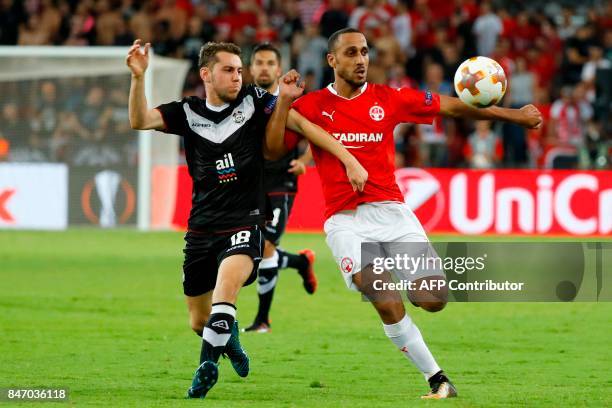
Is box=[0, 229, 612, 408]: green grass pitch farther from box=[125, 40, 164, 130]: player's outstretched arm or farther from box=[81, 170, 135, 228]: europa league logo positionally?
box=[81, 170, 135, 228]: europa league logo

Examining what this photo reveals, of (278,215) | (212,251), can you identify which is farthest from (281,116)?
(278,215)

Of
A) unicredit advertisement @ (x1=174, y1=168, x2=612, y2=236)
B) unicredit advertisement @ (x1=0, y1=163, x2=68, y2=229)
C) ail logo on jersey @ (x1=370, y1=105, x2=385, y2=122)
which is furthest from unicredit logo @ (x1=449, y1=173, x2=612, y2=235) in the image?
ail logo on jersey @ (x1=370, y1=105, x2=385, y2=122)

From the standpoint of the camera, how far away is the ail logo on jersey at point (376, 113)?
820 centimetres

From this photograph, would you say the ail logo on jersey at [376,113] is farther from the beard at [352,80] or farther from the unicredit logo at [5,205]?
the unicredit logo at [5,205]

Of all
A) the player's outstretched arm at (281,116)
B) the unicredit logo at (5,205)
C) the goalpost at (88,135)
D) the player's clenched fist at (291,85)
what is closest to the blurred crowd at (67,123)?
the goalpost at (88,135)

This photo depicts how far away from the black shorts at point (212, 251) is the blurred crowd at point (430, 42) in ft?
46.3

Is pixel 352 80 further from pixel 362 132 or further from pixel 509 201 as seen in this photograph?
pixel 509 201

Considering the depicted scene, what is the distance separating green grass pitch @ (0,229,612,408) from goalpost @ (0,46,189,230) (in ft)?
18.3

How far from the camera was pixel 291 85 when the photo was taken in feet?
25.7

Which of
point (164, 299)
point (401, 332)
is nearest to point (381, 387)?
point (401, 332)

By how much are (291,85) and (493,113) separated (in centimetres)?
135

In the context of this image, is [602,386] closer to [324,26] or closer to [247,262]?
[247,262]

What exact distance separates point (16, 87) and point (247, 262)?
15645 mm

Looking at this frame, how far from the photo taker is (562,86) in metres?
24.6
